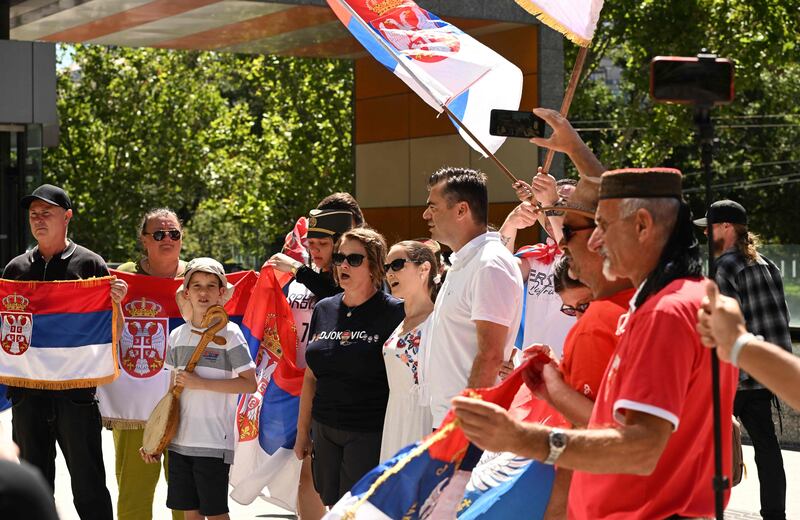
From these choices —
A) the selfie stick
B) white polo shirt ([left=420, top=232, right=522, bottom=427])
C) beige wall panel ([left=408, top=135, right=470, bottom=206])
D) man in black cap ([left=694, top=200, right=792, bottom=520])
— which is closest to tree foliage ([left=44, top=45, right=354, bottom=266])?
beige wall panel ([left=408, top=135, right=470, bottom=206])

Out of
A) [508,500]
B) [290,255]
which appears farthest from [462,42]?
[508,500]

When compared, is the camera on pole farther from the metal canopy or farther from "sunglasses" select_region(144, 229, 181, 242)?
the metal canopy

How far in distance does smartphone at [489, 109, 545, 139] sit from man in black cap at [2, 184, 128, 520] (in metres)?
3.67

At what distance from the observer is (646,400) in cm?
311

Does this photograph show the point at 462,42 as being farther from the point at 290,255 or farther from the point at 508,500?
the point at 508,500

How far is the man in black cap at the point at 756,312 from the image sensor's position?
26.8 feet

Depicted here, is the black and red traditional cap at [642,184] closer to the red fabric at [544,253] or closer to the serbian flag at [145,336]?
the red fabric at [544,253]

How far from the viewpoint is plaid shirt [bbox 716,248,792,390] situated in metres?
8.55

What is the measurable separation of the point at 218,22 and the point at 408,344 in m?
9.86

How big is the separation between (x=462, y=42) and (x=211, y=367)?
7.75ft

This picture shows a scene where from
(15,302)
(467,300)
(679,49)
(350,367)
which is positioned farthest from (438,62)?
(679,49)

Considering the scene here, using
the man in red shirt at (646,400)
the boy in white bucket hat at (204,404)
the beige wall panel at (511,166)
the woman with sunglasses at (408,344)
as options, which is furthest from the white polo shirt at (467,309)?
the beige wall panel at (511,166)

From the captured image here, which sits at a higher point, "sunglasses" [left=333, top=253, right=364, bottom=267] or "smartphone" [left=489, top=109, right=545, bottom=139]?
"smartphone" [left=489, top=109, right=545, bottom=139]

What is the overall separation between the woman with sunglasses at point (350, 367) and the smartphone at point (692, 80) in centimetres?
346
